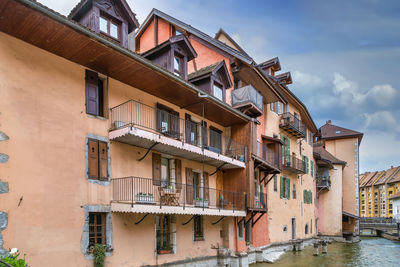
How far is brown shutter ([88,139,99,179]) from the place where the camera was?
11.5 m

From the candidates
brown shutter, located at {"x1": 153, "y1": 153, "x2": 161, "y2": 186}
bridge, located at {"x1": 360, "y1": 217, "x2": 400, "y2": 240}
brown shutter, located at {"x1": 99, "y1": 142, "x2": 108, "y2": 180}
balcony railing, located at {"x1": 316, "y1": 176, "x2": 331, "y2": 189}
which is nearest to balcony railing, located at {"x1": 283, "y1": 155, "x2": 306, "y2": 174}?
balcony railing, located at {"x1": 316, "y1": 176, "x2": 331, "y2": 189}

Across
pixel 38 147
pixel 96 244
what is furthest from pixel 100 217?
pixel 38 147

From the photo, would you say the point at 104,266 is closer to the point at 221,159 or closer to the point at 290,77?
the point at 221,159

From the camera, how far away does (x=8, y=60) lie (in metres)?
9.62

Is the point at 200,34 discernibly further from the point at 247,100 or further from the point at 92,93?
the point at 92,93

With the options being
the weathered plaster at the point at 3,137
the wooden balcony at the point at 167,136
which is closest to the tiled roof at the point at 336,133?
the wooden balcony at the point at 167,136

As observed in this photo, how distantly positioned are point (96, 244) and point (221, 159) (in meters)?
7.63

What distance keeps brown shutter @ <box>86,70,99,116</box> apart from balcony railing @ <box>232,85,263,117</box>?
9.60 meters

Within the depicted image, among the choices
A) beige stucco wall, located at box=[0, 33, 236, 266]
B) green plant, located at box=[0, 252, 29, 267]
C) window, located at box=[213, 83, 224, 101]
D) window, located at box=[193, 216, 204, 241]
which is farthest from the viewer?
window, located at box=[213, 83, 224, 101]

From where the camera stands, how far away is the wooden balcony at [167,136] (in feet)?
40.6

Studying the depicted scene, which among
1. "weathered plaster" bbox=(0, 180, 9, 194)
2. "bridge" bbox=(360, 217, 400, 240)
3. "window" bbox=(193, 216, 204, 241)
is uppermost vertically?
"weathered plaster" bbox=(0, 180, 9, 194)

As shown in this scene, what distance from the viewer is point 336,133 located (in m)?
47.8

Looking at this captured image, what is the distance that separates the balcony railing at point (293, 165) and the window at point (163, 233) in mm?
14473

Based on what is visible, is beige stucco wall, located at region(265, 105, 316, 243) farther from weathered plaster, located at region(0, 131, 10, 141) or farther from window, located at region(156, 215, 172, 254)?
weathered plaster, located at region(0, 131, 10, 141)
